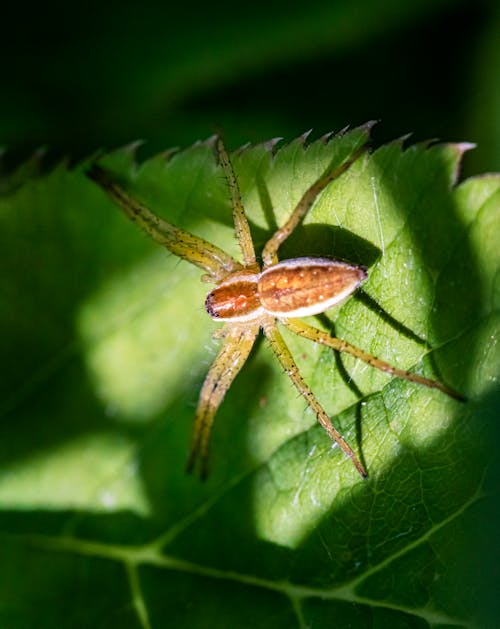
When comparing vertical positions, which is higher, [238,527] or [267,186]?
[267,186]

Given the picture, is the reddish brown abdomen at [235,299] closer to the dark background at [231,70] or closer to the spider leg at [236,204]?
the spider leg at [236,204]

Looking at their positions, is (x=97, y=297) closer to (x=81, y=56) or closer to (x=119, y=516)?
(x=119, y=516)

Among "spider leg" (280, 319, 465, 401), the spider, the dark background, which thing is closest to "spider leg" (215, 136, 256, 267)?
the spider

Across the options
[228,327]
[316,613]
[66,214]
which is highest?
[66,214]

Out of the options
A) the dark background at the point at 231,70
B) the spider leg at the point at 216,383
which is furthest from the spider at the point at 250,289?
the dark background at the point at 231,70

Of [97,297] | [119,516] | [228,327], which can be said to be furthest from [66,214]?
[119,516]

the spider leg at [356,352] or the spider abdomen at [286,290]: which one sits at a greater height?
the spider abdomen at [286,290]

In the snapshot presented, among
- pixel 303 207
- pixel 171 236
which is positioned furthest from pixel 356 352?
pixel 171 236
